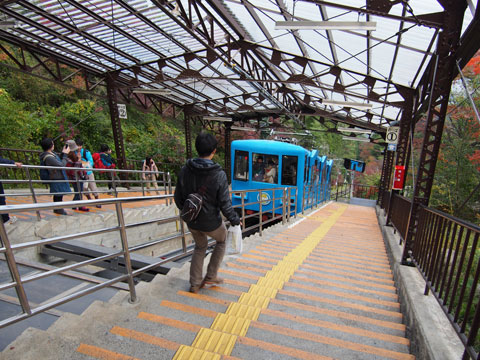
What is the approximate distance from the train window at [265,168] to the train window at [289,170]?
249 millimetres

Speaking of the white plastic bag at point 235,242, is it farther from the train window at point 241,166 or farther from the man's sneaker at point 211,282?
the train window at point 241,166

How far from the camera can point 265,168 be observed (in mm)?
8438

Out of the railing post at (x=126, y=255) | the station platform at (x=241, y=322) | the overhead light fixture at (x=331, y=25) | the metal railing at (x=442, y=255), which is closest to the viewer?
the station platform at (x=241, y=322)

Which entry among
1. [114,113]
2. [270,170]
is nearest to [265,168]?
[270,170]

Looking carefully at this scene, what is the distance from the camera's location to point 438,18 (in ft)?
13.6

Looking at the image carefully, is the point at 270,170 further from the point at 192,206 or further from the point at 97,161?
the point at 192,206

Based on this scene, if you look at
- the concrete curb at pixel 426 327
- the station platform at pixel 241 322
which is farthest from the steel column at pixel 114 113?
the concrete curb at pixel 426 327

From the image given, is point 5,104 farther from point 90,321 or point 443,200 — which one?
point 443,200

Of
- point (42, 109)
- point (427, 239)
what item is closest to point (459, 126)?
point (427, 239)

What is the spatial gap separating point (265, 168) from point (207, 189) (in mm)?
6430

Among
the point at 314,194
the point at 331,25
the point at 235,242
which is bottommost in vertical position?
the point at 314,194

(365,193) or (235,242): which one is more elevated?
(235,242)

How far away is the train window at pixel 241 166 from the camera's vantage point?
337 inches

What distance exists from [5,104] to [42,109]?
504 cm
